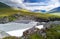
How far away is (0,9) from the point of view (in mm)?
1580

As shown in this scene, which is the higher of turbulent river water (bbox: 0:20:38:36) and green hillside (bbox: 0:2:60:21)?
green hillside (bbox: 0:2:60:21)

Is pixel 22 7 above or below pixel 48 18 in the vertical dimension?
above

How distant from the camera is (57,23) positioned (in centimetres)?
156

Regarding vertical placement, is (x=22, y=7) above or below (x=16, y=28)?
above

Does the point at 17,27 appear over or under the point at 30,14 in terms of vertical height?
under

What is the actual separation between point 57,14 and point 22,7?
40cm

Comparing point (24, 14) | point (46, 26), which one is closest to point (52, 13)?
point (46, 26)

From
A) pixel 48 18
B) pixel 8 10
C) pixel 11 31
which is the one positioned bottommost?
pixel 11 31

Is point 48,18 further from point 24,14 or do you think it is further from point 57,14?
point 24,14

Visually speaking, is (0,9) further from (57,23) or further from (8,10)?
(57,23)

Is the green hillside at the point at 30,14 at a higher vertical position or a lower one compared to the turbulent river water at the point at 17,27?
higher

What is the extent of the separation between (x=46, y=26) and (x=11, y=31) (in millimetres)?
379

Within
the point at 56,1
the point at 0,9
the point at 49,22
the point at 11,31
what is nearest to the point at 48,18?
the point at 49,22

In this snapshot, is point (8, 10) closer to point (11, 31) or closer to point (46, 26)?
point (11, 31)
